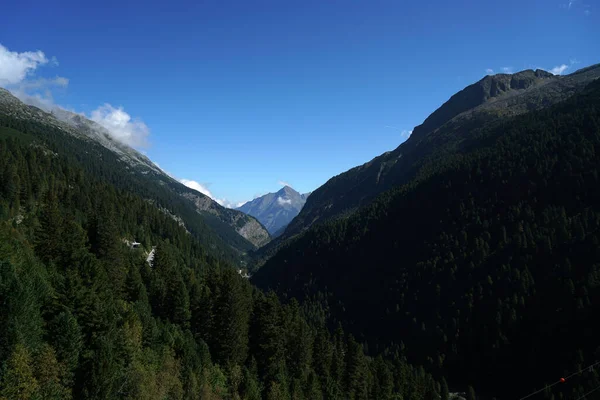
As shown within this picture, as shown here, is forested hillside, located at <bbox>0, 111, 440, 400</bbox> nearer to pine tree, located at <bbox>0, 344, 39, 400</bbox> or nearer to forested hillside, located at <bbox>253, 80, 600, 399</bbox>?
pine tree, located at <bbox>0, 344, 39, 400</bbox>

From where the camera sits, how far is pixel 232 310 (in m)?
62.0

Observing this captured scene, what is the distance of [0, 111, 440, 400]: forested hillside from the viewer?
32375mm

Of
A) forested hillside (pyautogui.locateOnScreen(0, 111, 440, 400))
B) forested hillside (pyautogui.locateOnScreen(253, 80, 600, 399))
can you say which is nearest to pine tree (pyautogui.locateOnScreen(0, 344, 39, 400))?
forested hillside (pyautogui.locateOnScreen(0, 111, 440, 400))

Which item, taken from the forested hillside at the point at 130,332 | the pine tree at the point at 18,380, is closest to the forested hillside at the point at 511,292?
the forested hillside at the point at 130,332

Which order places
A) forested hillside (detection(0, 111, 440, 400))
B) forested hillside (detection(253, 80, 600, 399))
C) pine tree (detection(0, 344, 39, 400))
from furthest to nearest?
1. forested hillside (detection(253, 80, 600, 399))
2. forested hillside (detection(0, 111, 440, 400))
3. pine tree (detection(0, 344, 39, 400))

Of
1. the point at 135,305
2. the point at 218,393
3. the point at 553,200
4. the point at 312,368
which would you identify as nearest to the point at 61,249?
the point at 135,305

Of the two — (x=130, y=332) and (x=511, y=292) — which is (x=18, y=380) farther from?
(x=511, y=292)

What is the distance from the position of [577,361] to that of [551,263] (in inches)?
1766

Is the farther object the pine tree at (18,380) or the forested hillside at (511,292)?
the forested hillside at (511,292)

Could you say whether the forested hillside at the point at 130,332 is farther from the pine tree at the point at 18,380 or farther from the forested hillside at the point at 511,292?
the forested hillside at the point at 511,292

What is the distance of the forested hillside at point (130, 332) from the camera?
32.4 metres

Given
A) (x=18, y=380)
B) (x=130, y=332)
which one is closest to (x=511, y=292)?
(x=130, y=332)

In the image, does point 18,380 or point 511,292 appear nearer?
point 18,380

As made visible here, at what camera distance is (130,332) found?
4034 centimetres
